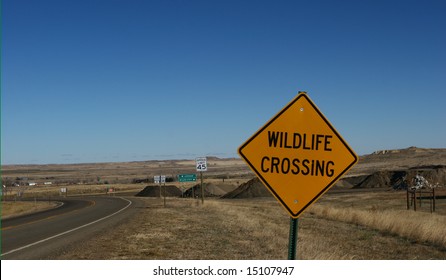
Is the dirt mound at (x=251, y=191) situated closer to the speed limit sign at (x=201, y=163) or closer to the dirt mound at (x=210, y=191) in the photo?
the dirt mound at (x=210, y=191)

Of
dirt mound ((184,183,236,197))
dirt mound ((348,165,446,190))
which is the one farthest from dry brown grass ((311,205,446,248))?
dirt mound ((184,183,236,197))

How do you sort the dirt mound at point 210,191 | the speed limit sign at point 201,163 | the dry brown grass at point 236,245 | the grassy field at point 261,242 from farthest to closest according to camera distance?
the dirt mound at point 210,191, the speed limit sign at point 201,163, the grassy field at point 261,242, the dry brown grass at point 236,245

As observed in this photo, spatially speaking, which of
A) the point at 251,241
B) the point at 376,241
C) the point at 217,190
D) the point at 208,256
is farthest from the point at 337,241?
the point at 217,190

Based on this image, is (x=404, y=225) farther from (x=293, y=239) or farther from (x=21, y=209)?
(x=21, y=209)

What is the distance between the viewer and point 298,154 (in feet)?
18.0

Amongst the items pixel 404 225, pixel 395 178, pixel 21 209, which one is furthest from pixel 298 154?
pixel 395 178

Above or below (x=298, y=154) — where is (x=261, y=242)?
below

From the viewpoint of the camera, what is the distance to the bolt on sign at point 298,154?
18.0ft

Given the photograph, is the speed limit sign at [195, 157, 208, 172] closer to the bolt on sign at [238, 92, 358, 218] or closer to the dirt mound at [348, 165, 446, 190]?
the bolt on sign at [238, 92, 358, 218]

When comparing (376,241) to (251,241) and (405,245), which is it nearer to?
(405,245)

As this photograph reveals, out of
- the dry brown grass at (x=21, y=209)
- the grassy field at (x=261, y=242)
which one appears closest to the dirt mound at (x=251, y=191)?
the dry brown grass at (x=21, y=209)

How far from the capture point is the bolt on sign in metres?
5.49

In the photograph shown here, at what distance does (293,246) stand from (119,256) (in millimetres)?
7211

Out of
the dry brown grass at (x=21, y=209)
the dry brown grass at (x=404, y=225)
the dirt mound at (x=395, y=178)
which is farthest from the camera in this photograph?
the dirt mound at (x=395, y=178)
